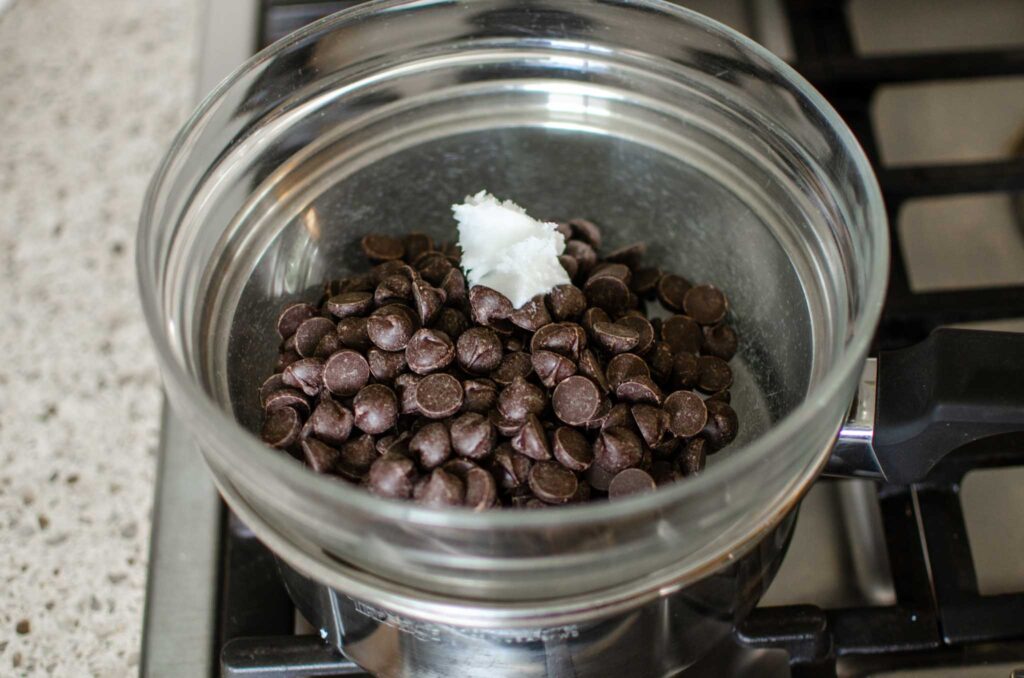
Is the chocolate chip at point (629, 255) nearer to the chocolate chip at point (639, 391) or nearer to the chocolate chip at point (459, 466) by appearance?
the chocolate chip at point (639, 391)

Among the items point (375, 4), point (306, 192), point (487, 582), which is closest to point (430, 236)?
point (306, 192)

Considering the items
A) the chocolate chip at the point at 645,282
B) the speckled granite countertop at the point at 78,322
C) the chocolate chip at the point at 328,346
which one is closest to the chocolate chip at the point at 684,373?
the chocolate chip at the point at 645,282

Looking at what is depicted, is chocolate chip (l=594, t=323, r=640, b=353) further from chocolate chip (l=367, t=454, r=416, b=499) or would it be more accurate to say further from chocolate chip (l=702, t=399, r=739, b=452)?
chocolate chip (l=367, t=454, r=416, b=499)

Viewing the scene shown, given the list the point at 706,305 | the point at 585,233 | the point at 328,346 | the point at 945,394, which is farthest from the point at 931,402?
the point at 328,346

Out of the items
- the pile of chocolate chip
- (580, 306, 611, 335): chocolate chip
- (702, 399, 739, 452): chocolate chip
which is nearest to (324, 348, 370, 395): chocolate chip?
the pile of chocolate chip

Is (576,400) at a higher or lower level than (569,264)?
lower

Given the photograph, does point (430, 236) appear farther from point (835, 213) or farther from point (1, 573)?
point (1, 573)

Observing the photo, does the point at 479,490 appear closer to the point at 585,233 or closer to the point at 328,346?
→ the point at 328,346
